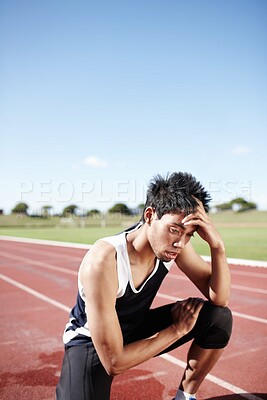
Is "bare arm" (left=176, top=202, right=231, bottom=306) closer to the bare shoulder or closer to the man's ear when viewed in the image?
the man's ear

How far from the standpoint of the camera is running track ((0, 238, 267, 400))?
309 cm

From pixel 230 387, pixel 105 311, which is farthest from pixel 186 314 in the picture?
pixel 230 387

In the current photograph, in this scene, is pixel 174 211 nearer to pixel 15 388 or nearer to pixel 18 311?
pixel 15 388

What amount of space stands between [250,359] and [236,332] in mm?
868

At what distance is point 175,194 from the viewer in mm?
2178

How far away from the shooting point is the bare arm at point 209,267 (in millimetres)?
2229

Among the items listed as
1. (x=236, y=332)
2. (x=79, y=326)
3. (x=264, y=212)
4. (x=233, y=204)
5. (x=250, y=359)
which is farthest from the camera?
(x=233, y=204)

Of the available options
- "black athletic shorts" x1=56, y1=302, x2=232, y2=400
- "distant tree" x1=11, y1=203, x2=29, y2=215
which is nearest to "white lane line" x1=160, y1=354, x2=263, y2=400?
"black athletic shorts" x1=56, y1=302, x2=232, y2=400

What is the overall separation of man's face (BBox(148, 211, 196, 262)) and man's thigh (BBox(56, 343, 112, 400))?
74 cm

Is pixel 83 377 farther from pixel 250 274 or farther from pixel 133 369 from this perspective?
pixel 250 274

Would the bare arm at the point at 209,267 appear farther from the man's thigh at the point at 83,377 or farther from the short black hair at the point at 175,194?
the man's thigh at the point at 83,377

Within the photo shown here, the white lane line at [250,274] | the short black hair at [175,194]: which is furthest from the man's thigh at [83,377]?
the white lane line at [250,274]

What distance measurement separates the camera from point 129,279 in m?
2.20

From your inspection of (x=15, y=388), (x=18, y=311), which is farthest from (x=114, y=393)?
(x=18, y=311)
